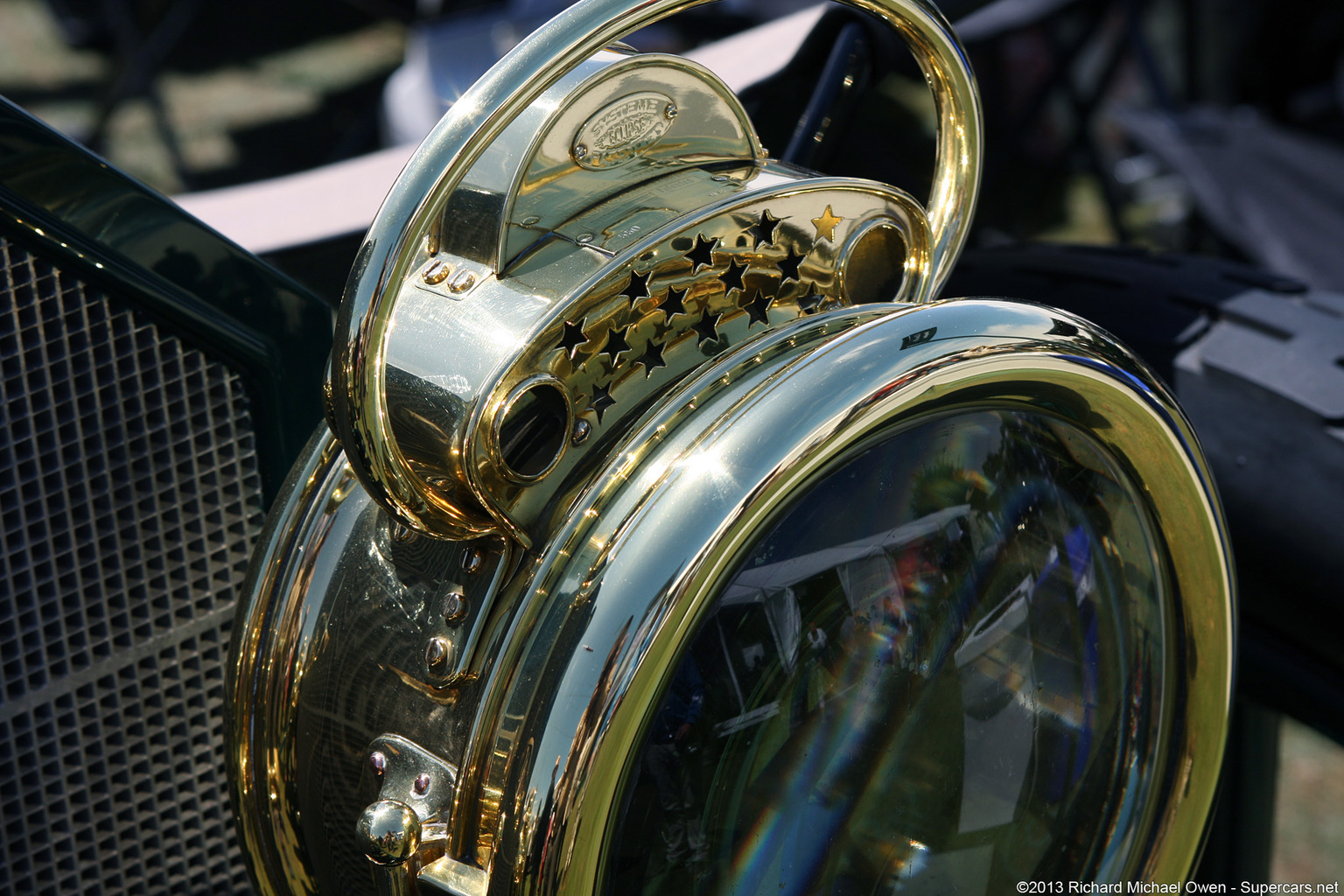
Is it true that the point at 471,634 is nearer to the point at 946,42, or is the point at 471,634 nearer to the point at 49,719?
the point at 49,719

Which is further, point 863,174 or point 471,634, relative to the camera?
point 863,174

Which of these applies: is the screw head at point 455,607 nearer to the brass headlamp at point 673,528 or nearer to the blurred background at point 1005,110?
the brass headlamp at point 673,528

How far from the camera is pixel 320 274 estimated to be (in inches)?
49.0

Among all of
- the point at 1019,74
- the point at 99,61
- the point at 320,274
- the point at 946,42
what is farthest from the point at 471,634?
the point at 99,61

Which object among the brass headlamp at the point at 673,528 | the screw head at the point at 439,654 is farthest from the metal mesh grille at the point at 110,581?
the screw head at the point at 439,654

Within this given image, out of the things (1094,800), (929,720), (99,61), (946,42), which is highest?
(99,61)

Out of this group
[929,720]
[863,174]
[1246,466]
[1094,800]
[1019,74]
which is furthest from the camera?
[1019,74]

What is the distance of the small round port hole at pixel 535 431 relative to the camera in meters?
0.69

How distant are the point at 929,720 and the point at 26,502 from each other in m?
0.62

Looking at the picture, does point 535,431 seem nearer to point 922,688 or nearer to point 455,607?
point 455,607

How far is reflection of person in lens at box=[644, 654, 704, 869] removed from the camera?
2.31 ft

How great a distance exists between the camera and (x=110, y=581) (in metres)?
0.90

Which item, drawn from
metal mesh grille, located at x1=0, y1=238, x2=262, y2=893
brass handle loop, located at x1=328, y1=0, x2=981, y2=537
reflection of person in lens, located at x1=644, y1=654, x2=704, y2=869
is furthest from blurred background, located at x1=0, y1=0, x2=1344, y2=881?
reflection of person in lens, located at x1=644, y1=654, x2=704, y2=869

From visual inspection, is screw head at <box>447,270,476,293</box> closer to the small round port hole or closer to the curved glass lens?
the small round port hole
